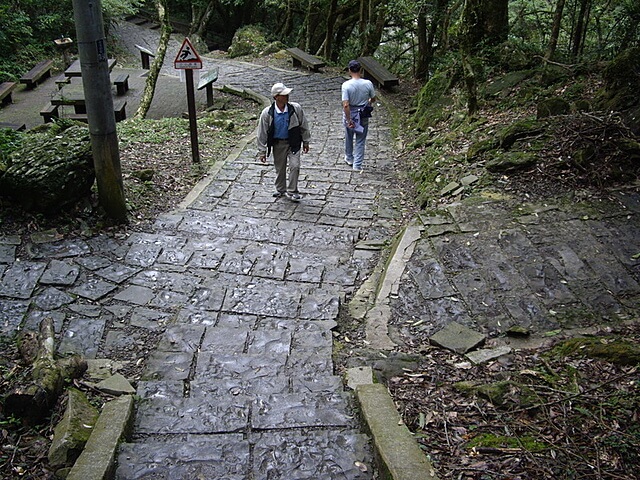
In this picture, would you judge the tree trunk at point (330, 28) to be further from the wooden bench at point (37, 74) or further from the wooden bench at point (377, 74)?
the wooden bench at point (37, 74)

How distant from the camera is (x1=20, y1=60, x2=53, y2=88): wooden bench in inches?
655

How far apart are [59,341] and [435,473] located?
3424 mm

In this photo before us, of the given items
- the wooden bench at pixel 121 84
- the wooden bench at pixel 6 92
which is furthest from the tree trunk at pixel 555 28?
the wooden bench at pixel 6 92

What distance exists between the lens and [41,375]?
3.79 meters

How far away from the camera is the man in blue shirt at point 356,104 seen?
9.38m

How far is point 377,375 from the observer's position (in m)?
4.35

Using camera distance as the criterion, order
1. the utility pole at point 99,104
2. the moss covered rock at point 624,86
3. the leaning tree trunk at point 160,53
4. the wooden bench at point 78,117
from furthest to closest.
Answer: the leaning tree trunk at point 160,53
the wooden bench at point 78,117
the moss covered rock at point 624,86
the utility pole at point 99,104

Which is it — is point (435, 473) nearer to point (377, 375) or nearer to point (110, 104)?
point (377, 375)

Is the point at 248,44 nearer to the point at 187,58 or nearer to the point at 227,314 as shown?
the point at 187,58

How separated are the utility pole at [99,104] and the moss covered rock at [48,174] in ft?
0.70

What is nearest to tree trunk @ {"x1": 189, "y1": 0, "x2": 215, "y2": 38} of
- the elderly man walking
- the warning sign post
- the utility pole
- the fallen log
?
the warning sign post

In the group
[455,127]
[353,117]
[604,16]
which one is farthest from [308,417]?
[604,16]

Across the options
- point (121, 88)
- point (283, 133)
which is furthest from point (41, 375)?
point (121, 88)

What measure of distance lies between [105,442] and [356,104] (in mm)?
7443
